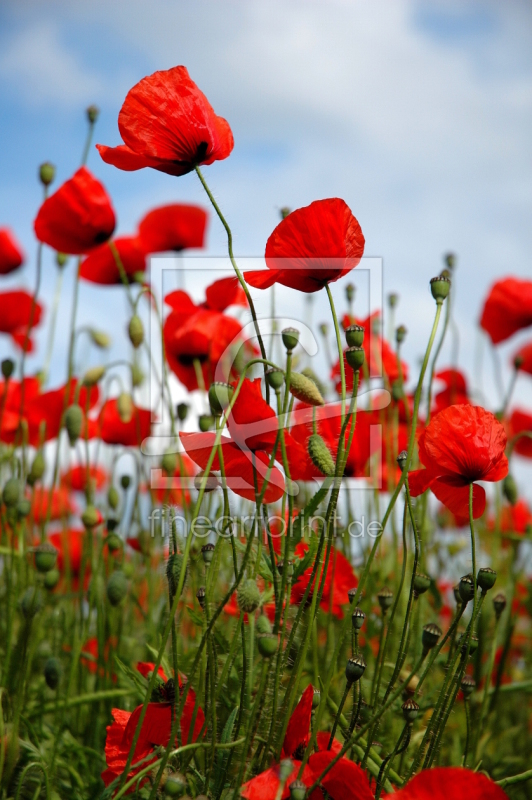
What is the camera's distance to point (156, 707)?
1.02m


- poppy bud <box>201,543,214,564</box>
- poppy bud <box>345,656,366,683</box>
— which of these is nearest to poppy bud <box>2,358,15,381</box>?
poppy bud <box>201,543,214,564</box>

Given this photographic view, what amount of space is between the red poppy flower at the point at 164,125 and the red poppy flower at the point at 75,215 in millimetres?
667

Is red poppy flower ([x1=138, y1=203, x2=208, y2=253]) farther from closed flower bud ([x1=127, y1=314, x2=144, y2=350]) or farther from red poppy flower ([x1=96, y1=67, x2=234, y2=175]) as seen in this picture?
red poppy flower ([x1=96, y1=67, x2=234, y2=175])

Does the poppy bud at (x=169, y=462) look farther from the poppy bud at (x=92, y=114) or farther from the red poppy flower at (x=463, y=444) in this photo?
the poppy bud at (x=92, y=114)

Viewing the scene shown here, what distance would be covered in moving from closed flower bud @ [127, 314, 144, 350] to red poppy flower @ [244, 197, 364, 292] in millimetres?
716

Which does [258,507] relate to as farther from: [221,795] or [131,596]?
[131,596]

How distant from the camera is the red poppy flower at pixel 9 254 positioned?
9.12ft

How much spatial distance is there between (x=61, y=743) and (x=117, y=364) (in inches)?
33.5

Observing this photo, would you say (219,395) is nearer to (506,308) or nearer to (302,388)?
(302,388)

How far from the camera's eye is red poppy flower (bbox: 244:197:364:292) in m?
0.99

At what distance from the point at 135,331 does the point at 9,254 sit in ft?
4.13

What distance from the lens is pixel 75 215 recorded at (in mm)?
1733

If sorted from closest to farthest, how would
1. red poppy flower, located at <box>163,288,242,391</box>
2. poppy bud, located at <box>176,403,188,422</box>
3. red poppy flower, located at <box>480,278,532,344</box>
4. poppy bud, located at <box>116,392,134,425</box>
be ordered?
poppy bud, located at <box>176,403,188,422</box>, red poppy flower, located at <box>163,288,242,391</box>, poppy bud, located at <box>116,392,134,425</box>, red poppy flower, located at <box>480,278,532,344</box>

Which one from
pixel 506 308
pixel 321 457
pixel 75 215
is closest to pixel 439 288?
pixel 321 457
